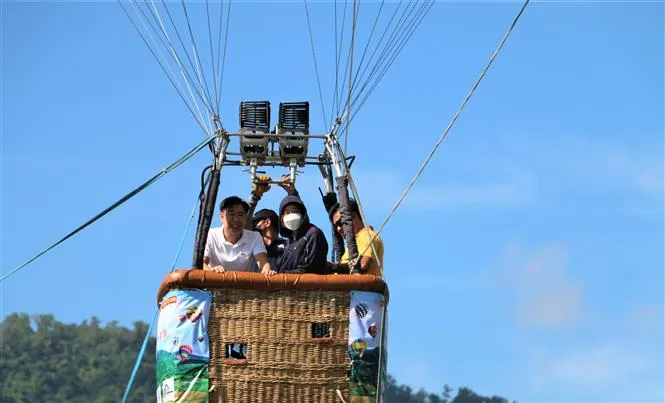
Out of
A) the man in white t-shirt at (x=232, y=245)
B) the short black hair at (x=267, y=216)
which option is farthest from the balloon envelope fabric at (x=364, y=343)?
the short black hair at (x=267, y=216)

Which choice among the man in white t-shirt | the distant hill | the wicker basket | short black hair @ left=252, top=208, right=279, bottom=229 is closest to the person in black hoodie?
the man in white t-shirt

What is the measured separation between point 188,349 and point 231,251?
0.81 metres

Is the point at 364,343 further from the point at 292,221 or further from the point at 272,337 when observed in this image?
the point at 292,221

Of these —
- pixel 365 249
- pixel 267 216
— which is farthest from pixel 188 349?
pixel 267 216

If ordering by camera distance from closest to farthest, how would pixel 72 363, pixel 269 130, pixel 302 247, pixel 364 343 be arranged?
pixel 364 343
pixel 302 247
pixel 269 130
pixel 72 363

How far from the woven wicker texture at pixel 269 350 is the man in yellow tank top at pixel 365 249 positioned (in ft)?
1.98

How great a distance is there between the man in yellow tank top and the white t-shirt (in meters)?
0.60

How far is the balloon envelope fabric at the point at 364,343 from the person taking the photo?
453 inches

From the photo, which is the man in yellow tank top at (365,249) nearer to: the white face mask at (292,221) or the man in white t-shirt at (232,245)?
the white face mask at (292,221)

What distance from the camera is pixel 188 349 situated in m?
11.4

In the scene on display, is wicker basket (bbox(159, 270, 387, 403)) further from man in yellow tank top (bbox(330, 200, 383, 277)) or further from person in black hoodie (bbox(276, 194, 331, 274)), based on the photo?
man in yellow tank top (bbox(330, 200, 383, 277))

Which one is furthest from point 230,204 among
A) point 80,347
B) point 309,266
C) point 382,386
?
point 80,347

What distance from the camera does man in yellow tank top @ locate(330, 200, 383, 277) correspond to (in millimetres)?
11953

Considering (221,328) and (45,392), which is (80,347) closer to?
(45,392)
